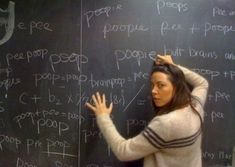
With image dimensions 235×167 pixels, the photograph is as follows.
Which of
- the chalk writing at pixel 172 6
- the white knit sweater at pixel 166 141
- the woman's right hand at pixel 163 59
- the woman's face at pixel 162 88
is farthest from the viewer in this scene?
the chalk writing at pixel 172 6

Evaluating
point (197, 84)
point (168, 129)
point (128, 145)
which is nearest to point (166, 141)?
point (168, 129)

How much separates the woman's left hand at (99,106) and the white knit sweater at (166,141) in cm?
6

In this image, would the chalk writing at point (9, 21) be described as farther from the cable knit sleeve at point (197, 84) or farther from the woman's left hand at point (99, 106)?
the cable knit sleeve at point (197, 84)

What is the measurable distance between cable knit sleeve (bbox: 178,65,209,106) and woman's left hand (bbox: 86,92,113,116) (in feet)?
1.59

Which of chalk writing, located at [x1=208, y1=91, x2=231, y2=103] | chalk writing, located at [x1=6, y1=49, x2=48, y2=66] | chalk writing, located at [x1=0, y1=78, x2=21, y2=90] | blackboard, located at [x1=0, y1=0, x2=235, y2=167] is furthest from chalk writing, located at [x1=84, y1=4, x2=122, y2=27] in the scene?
chalk writing, located at [x1=208, y1=91, x2=231, y2=103]

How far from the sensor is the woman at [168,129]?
1.92 meters

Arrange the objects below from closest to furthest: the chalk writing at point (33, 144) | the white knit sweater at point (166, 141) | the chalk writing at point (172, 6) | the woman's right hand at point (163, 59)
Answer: the white knit sweater at point (166, 141), the woman's right hand at point (163, 59), the chalk writing at point (172, 6), the chalk writing at point (33, 144)

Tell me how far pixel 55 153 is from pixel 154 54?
871mm

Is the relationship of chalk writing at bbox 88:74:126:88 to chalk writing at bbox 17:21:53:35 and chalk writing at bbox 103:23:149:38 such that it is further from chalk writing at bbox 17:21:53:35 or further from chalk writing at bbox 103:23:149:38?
chalk writing at bbox 17:21:53:35

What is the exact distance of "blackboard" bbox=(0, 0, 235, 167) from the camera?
90.4 inches

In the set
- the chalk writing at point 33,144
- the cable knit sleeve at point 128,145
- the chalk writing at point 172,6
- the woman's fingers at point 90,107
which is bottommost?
the chalk writing at point 33,144

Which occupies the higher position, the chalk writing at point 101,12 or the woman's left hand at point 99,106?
the chalk writing at point 101,12

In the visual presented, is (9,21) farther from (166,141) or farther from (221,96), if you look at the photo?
(221,96)

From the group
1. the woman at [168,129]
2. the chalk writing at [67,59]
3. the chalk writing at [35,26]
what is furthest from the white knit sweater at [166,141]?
the chalk writing at [35,26]
